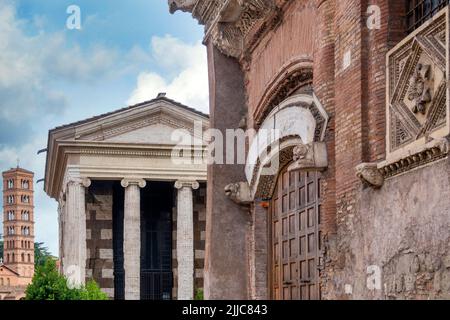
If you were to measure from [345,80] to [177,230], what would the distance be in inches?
1182

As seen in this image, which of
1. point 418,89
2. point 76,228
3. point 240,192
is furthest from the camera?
point 76,228

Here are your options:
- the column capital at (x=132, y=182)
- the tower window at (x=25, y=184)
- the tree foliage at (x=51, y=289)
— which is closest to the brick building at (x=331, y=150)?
the tree foliage at (x=51, y=289)

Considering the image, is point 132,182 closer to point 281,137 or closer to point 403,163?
point 281,137

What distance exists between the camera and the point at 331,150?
12445mm

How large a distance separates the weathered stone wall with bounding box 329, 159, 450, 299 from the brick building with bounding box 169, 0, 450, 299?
2 centimetres

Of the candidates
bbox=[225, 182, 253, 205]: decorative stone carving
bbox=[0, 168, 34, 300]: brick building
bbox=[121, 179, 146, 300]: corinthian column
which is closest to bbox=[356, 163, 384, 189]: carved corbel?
bbox=[225, 182, 253, 205]: decorative stone carving

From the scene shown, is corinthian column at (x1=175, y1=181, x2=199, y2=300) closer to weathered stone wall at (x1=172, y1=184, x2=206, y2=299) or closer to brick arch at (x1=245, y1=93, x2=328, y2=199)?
weathered stone wall at (x1=172, y1=184, x2=206, y2=299)

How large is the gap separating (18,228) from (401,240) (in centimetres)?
10540

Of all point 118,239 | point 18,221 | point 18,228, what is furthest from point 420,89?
point 18,228

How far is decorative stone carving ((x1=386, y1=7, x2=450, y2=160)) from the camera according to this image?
30.8ft

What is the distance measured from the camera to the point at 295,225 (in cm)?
1508

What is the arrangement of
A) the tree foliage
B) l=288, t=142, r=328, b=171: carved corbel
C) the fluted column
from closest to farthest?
l=288, t=142, r=328, b=171: carved corbel → the tree foliage → the fluted column

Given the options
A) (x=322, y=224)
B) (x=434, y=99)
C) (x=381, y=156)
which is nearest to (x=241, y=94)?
(x=322, y=224)

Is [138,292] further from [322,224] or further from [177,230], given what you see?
[322,224]
